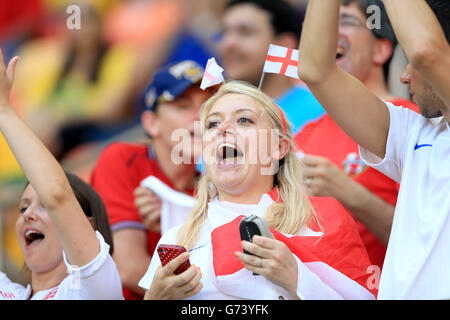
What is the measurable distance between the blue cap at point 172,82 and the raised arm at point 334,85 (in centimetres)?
146

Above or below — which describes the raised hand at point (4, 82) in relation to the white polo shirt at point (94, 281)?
above

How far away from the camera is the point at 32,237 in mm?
2881

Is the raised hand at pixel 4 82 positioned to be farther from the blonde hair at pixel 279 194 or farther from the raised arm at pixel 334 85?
the raised arm at pixel 334 85

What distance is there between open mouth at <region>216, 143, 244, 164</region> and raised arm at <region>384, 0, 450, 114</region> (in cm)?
77

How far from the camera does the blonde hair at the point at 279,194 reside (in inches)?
101

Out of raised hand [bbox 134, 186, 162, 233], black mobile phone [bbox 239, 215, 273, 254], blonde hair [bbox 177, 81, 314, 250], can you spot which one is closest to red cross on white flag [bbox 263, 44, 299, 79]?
blonde hair [bbox 177, 81, 314, 250]

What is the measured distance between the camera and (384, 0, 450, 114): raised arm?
2086 mm

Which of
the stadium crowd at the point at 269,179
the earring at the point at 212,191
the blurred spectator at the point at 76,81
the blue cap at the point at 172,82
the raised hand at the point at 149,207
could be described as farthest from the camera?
the blurred spectator at the point at 76,81

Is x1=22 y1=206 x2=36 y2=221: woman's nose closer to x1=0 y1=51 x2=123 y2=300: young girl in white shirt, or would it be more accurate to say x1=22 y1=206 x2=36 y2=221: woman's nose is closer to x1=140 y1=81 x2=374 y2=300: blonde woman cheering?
x1=0 y1=51 x2=123 y2=300: young girl in white shirt

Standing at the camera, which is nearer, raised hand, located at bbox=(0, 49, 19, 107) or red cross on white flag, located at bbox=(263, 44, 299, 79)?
raised hand, located at bbox=(0, 49, 19, 107)

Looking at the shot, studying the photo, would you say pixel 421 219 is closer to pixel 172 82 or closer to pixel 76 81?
pixel 172 82

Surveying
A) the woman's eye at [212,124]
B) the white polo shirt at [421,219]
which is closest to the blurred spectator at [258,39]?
the woman's eye at [212,124]

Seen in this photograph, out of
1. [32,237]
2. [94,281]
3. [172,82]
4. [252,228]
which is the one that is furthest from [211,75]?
[172,82]

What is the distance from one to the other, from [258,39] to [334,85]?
74.7 inches
